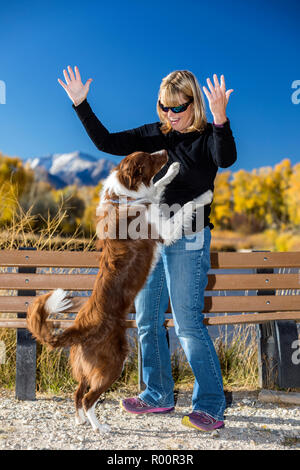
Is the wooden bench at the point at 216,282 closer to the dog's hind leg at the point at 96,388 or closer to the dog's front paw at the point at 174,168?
the dog's hind leg at the point at 96,388

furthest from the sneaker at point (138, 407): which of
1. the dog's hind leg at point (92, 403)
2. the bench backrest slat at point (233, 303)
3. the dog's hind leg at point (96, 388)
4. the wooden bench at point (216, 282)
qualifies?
the bench backrest slat at point (233, 303)

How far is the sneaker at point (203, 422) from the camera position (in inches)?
116

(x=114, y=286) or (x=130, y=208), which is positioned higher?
(x=130, y=208)

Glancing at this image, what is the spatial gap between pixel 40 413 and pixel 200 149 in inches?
95.2

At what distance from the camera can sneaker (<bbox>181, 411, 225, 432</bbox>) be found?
2.94 meters

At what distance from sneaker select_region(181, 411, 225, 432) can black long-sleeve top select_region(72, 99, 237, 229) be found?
130 cm

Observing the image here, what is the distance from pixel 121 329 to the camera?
296cm

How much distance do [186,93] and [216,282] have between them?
187 cm

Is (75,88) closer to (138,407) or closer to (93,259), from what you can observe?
(93,259)

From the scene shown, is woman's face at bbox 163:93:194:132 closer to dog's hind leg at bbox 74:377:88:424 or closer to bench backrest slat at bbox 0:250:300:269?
bench backrest slat at bbox 0:250:300:269

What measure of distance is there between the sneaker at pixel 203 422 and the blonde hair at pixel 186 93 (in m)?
1.93

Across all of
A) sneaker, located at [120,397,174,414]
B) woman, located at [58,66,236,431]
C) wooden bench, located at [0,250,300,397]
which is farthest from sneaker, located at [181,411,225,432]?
wooden bench, located at [0,250,300,397]
